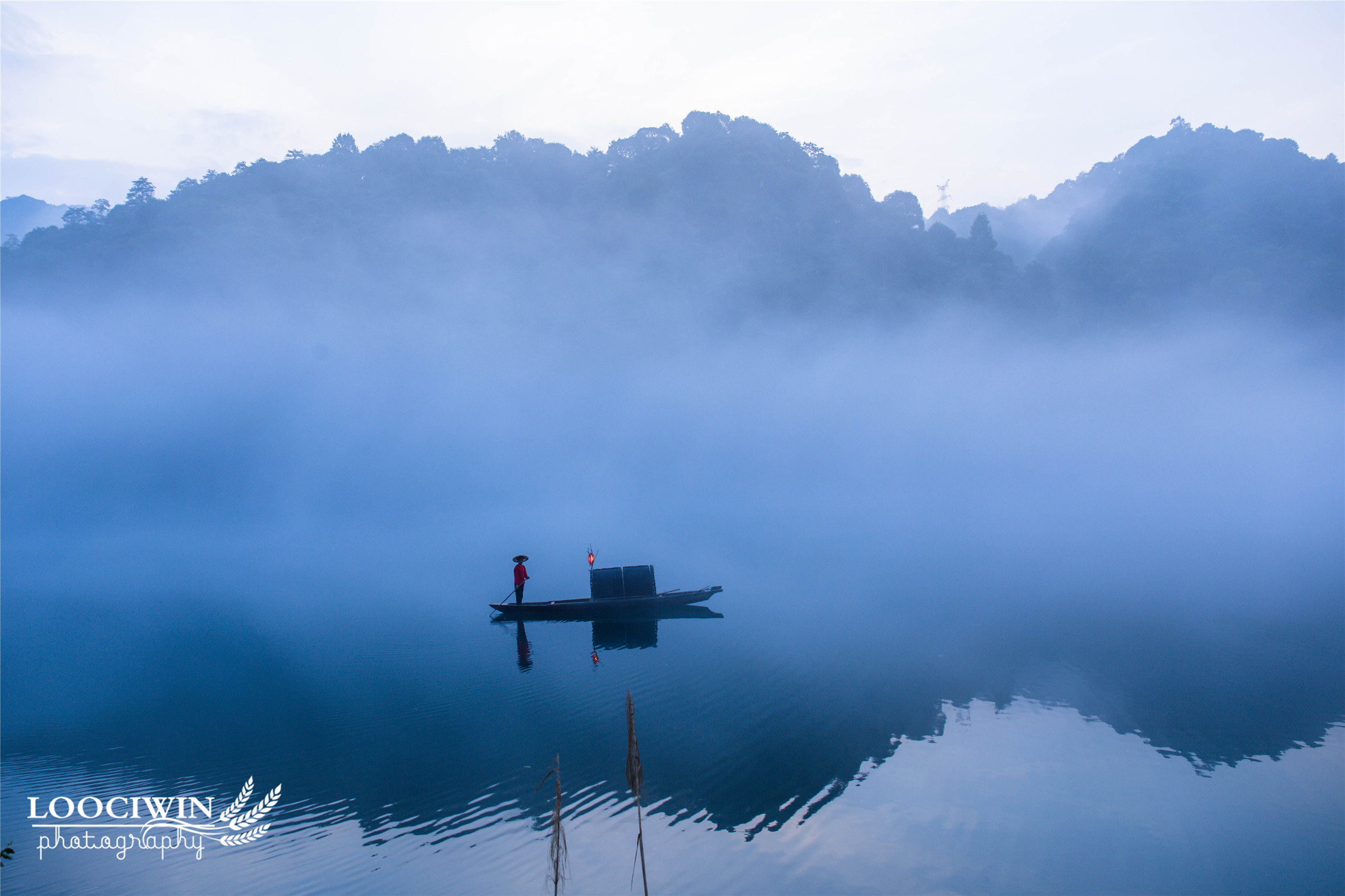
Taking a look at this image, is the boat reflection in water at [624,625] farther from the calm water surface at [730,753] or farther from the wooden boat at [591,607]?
the calm water surface at [730,753]

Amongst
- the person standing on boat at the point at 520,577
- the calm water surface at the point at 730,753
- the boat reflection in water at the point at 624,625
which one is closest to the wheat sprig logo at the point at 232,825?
the calm water surface at the point at 730,753

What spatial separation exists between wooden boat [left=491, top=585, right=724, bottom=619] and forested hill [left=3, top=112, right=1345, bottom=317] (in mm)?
94822

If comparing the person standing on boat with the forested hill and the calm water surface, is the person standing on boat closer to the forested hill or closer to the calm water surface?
the calm water surface

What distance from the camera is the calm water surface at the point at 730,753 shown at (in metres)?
8.38

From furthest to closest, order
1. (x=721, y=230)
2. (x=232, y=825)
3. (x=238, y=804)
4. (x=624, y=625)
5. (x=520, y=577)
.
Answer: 1. (x=721, y=230)
2. (x=520, y=577)
3. (x=624, y=625)
4. (x=238, y=804)
5. (x=232, y=825)

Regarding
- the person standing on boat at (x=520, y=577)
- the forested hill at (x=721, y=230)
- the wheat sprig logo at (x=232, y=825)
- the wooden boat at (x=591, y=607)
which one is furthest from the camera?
the forested hill at (x=721, y=230)

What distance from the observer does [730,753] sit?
38.0 feet

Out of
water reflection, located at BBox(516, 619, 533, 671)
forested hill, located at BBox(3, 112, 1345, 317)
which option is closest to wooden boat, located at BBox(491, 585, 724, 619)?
water reflection, located at BBox(516, 619, 533, 671)

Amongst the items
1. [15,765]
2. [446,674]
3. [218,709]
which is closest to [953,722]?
[446,674]

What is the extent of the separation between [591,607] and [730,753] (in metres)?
11.4

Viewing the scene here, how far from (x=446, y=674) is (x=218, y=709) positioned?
4.88 m

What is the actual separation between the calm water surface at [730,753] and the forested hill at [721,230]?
95011 millimetres

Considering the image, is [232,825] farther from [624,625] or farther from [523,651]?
[624,625]

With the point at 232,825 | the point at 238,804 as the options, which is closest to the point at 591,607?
the point at 238,804
